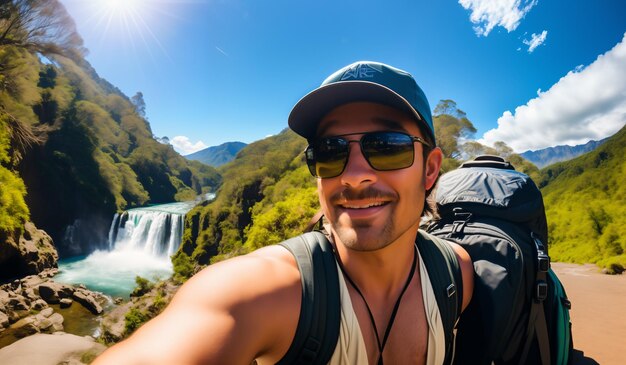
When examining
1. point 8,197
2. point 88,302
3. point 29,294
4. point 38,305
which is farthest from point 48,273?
point 38,305

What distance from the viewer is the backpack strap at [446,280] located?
4.69 ft

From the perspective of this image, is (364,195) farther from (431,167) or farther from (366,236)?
(431,167)

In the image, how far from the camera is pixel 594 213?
2338 centimetres

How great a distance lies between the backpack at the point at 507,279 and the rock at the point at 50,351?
9.63 metres

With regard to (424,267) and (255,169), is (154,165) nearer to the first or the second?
(255,169)

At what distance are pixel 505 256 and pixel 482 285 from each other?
0.22 meters

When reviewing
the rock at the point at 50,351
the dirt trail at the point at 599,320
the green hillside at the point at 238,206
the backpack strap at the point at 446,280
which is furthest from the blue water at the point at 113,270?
the backpack strap at the point at 446,280

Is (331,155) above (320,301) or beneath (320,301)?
above

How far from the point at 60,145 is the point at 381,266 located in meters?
47.2

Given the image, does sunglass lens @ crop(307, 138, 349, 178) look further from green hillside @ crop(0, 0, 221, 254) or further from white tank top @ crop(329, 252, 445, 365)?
green hillside @ crop(0, 0, 221, 254)

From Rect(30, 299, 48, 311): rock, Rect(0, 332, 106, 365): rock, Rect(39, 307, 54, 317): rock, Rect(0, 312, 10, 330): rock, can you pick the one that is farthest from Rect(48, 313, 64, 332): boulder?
Rect(0, 332, 106, 365): rock

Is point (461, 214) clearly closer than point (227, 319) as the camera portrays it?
No

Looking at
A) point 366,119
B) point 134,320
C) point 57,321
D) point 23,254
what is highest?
point 366,119

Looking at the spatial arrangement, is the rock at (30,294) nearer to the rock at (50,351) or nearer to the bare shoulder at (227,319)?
the rock at (50,351)
